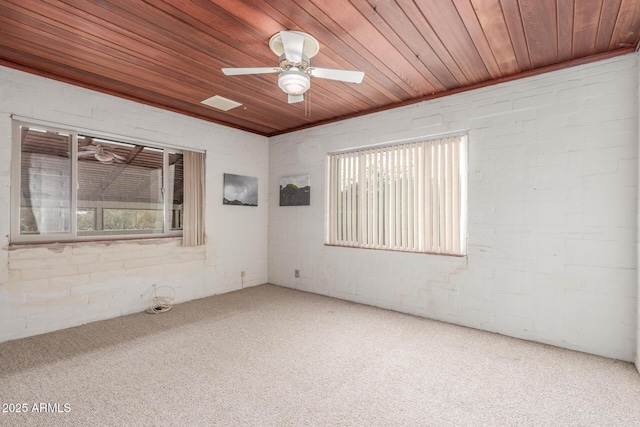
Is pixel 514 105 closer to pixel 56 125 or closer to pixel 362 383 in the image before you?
pixel 362 383

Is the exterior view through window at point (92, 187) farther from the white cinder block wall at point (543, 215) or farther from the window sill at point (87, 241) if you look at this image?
the white cinder block wall at point (543, 215)

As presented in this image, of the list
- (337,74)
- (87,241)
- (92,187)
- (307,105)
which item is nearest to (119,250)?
(87,241)

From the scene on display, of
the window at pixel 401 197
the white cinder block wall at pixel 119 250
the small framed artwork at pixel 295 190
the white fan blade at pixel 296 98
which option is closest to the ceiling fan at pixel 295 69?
the white fan blade at pixel 296 98

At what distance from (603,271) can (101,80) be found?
515cm

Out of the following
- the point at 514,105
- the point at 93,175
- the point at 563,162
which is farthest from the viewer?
the point at 93,175

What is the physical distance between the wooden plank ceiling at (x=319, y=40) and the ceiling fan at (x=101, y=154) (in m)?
0.67

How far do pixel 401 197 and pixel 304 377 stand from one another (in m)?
2.44

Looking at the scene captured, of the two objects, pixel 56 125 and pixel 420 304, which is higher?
pixel 56 125

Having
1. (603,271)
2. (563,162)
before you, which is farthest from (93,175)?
(603,271)

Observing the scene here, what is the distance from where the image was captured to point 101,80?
3322 mm

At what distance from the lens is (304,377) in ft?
7.73

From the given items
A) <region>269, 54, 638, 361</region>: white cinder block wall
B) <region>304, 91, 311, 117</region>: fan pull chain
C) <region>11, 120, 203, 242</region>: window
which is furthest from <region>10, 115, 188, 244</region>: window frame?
<region>269, 54, 638, 361</region>: white cinder block wall

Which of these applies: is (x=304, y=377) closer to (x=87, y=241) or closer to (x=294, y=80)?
(x=294, y=80)

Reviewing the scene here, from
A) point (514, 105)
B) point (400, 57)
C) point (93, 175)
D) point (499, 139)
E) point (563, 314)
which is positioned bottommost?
point (563, 314)
